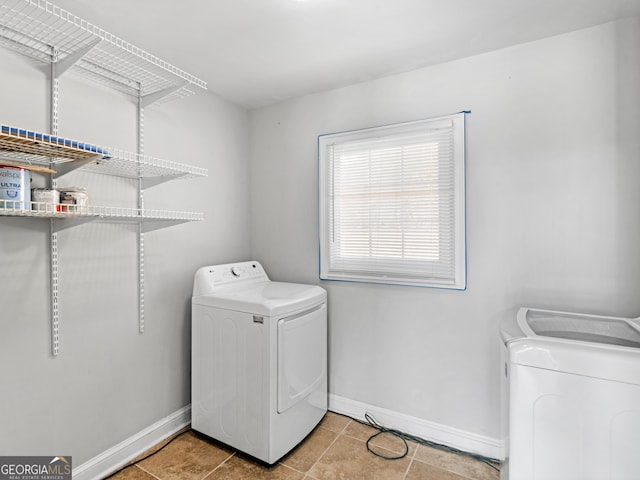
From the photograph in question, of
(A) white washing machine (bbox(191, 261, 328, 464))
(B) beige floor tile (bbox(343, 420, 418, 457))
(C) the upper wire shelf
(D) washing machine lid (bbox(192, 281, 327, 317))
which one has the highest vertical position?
(C) the upper wire shelf

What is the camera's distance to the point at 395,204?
2150mm

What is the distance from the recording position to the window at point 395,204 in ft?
6.50

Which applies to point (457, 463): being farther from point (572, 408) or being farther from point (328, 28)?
point (328, 28)

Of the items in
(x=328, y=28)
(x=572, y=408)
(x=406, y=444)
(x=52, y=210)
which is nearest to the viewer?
(x=572, y=408)

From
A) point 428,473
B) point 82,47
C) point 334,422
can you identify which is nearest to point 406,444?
point 428,473

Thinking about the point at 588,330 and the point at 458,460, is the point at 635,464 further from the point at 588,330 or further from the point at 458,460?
the point at 458,460

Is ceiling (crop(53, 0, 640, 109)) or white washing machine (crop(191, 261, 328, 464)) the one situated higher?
ceiling (crop(53, 0, 640, 109))

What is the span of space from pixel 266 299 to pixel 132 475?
115cm

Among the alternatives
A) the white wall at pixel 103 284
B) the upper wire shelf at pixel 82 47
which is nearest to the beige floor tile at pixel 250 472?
the white wall at pixel 103 284

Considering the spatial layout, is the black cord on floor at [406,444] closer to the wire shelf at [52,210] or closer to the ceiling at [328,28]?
the wire shelf at [52,210]

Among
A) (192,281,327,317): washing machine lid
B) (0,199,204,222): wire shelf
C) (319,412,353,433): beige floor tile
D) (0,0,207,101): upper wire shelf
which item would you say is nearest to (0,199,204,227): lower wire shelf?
(0,199,204,222): wire shelf

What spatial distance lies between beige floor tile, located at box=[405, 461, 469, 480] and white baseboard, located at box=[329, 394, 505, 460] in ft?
0.74

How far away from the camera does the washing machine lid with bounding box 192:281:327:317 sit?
5.94 ft

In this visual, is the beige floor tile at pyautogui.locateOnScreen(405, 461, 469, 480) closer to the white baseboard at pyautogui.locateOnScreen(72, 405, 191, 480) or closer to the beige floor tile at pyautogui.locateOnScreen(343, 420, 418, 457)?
the beige floor tile at pyautogui.locateOnScreen(343, 420, 418, 457)
